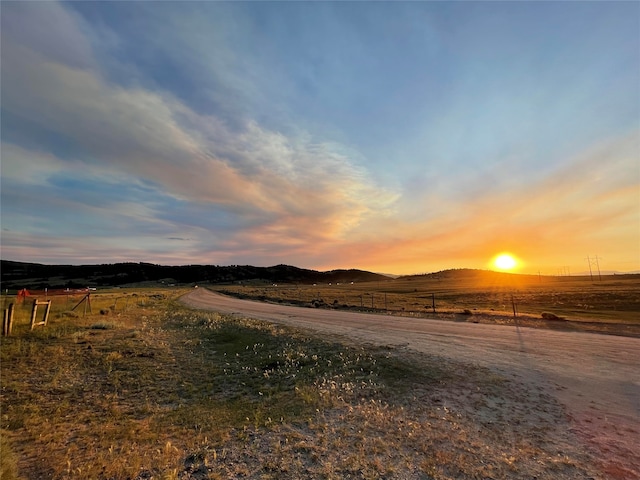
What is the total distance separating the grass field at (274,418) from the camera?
593 centimetres

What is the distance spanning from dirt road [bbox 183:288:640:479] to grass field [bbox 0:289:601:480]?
62cm

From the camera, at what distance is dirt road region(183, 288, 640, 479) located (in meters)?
6.84

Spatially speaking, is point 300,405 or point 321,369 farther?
point 321,369

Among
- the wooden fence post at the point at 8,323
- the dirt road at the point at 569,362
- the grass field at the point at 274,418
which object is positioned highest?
the wooden fence post at the point at 8,323

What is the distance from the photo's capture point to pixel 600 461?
19.5ft

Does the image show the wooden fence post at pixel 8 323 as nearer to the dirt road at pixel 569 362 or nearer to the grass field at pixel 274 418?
the grass field at pixel 274 418

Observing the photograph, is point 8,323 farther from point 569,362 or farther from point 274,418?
point 569,362

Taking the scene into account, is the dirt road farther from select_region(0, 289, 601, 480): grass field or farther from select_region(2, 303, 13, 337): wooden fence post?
select_region(2, 303, 13, 337): wooden fence post

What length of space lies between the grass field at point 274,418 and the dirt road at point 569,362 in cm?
62

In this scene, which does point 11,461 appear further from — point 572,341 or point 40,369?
point 572,341

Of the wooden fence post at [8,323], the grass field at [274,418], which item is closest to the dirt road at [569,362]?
the grass field at [274,418]

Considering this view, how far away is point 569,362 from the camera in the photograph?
1252 centimetres

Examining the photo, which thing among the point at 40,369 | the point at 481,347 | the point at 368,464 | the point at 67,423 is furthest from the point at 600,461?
the point at 40,369

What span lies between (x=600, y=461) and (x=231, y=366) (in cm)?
1101
